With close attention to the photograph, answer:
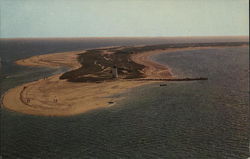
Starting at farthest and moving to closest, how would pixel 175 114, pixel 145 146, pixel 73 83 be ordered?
1. pixel 73 83
2. pixel 175 114
3. pixel 145 146

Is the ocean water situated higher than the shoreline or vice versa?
the shoreline

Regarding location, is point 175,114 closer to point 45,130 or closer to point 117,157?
point 117,157

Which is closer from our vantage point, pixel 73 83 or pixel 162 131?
pixel 162 131

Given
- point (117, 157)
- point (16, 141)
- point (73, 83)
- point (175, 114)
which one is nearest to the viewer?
point (117, 157)

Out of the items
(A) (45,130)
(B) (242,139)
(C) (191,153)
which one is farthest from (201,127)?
(A) (45,130)

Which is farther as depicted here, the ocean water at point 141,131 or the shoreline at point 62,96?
the shoreline at point 62,96

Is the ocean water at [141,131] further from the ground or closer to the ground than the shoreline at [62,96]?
closer to the ground

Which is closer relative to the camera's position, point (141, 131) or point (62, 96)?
point (141, 131)

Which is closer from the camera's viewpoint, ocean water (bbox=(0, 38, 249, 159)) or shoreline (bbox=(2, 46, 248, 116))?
ocean water (bbox=(0, 38, 249, 159))

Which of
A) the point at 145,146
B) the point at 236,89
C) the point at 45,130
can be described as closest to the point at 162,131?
the point at 145,146

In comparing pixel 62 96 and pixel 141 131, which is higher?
pixel 62 96
